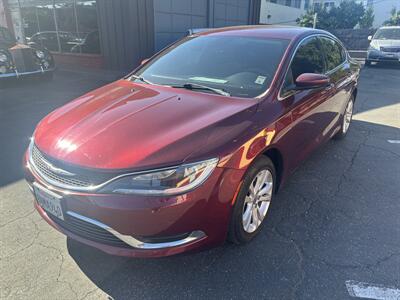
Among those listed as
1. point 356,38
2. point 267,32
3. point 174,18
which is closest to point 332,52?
point 267,32

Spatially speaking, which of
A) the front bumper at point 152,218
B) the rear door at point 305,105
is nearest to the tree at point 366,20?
the rear door at point 305,105

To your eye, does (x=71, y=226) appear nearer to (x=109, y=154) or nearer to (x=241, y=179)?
(x=109, y=154)

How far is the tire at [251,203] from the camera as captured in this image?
2.45 m

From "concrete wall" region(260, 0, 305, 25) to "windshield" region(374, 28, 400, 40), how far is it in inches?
456

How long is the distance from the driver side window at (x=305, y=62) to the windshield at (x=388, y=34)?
13.2 meters

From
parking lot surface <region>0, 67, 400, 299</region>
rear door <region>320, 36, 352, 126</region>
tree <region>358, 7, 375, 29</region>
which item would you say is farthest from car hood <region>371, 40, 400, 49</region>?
tree <region>358, 7, 375, 29</region>

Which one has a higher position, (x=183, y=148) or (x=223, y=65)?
(x=223, y=65)

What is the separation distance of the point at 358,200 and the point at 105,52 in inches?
404

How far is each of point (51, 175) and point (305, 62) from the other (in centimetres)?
263

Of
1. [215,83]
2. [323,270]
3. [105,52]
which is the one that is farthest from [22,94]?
[323,270]

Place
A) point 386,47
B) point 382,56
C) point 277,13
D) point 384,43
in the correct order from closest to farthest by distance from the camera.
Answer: point 386,47
point 382,56
point 384,43
point 277,13

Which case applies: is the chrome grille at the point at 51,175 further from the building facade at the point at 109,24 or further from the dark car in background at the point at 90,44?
the dark car in background at the point at 90,44

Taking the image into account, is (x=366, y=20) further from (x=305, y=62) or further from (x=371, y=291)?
(x=371, y=291)

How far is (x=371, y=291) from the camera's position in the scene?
92.1 inches
